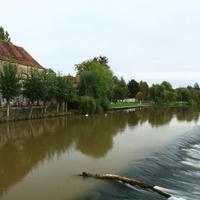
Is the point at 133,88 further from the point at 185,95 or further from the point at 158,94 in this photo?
the point at 158,94

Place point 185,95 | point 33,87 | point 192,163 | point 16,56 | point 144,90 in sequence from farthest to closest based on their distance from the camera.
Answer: point 144,90 < point 185,95 < point 16,56 < point 33,87 < point 192,163

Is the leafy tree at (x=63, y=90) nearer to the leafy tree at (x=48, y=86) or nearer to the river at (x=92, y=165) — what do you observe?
the leafy tree at (x=48, y=86)

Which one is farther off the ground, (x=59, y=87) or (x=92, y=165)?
(x=59, y=87)

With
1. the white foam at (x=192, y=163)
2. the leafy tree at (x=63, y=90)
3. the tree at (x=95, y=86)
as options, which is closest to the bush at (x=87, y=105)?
the leafy tree at (x=63, y=90)

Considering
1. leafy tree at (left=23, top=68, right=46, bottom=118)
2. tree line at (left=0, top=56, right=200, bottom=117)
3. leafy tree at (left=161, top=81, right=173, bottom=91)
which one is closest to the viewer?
tree line at (left=0, top=56, right=200, bottom=117)

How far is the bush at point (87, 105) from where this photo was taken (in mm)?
42094

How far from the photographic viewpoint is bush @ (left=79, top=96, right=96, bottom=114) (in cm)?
4209

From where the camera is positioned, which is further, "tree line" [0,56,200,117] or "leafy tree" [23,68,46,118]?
"leafy tree" [23,68,46,118]

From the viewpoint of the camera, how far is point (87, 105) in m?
42.1

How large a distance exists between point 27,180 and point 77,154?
486 cm

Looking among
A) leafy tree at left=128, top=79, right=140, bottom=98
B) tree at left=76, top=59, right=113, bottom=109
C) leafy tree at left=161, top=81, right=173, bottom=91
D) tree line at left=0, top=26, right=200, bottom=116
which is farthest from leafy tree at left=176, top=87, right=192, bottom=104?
tree at left=76, top=59, right=113, bottom=109

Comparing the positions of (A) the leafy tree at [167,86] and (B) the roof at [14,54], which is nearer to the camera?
(B) the roof at [14,54]

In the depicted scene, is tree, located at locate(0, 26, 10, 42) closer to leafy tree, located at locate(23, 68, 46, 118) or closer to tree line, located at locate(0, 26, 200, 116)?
tree line, located at locate(0, 26, 200, 116)

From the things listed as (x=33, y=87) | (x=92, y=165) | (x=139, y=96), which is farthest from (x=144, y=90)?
(x=92, y=165)
